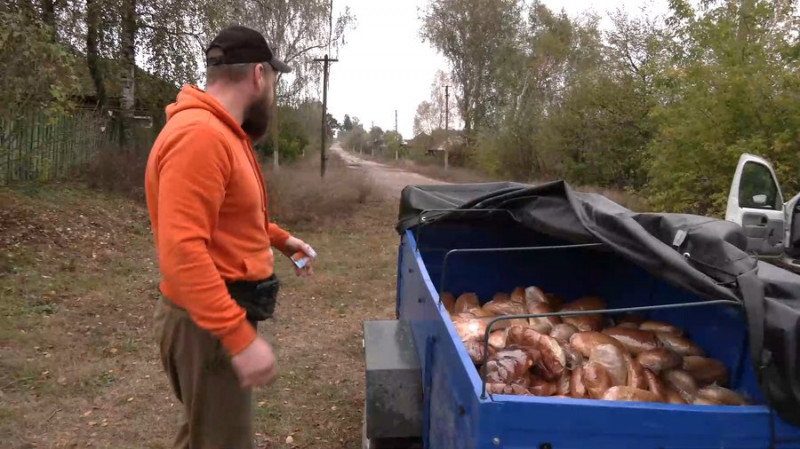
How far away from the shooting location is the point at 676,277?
226 cm

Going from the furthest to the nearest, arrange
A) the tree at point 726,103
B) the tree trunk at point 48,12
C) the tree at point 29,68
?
1. the tree trunk at point 48,12
2. the tree at point 726,103
3. the tree at point 29,68

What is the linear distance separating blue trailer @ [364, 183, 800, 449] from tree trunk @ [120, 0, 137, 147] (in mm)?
12210

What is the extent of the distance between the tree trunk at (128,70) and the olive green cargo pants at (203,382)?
1365 centimetres

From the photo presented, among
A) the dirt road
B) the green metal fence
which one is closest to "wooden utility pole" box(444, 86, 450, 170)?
the dirt road

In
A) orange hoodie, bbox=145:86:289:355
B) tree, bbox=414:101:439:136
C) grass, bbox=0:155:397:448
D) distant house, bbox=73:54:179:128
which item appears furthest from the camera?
tree, bbox=414:101:439:136

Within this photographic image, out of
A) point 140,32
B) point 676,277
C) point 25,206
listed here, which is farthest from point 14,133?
point 676,277

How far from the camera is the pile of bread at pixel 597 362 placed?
2506mm

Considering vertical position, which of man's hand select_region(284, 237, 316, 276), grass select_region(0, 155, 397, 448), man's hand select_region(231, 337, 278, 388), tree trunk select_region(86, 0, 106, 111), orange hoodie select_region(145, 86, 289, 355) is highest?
tree trunk select_region(86, 0, 106, 111)

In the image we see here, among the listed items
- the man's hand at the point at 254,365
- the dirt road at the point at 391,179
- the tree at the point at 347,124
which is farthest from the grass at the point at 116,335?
the tree at the point at 347,124

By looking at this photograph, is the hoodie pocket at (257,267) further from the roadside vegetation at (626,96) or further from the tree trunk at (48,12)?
the tree trunk at (48,12)

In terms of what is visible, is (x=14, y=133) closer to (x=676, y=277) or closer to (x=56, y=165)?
(x=56, y=165)

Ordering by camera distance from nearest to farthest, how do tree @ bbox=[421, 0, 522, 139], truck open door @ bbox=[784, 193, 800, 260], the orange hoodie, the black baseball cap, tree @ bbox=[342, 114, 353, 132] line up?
the orange hoodie → the black baseball cap → truck open door @ bbox=[784, 193, 800, 260] → tree @ bbox=[421, 0, 522, 139] → tree @ bbox=[342, 114, 353, 132]

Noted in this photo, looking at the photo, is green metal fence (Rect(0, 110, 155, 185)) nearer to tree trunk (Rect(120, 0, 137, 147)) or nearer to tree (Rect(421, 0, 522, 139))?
tree trunk (Rect(120, 0, 137, 147))

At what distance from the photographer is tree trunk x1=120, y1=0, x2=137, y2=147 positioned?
14.4 meters
